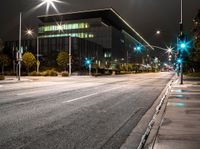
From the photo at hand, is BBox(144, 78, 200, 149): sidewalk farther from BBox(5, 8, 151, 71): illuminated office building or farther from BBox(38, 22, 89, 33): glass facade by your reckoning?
BBox(38, 22, 89, 33): glass facade

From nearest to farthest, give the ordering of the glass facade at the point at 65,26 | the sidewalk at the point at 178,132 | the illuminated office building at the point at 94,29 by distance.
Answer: the sidewalk at the point at 178,132 → the illuminated office building at the point at 94,29 → the glass facade at the point at 65,26

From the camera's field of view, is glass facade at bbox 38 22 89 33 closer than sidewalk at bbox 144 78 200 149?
No

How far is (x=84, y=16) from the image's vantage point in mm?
122438

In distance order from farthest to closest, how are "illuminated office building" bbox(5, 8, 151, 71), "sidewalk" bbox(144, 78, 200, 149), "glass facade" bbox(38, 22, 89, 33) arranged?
"glass facade" bbox(38, 22, 89, 33) < "illuminated office building" bbox(5, 8, 151, 71) < "sidewalk" bbox(144, 78, 200, 149)

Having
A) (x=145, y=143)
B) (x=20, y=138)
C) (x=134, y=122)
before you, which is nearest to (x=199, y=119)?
(x=134, y=122)

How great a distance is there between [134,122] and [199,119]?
2037mm

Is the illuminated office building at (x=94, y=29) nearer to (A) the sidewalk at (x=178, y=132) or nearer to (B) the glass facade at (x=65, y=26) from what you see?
(B) the glass facade at (x=65, y=26)

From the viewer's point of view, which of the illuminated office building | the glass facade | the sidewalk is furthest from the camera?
the glass facade

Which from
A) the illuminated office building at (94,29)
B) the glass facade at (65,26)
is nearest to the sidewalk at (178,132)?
the illuminated office building at (94,29)

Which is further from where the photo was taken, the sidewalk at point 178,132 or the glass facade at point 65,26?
the glass facade at point 65,26

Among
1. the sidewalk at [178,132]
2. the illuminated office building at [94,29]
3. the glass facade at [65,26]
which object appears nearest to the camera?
the sidewalk at [178,132]

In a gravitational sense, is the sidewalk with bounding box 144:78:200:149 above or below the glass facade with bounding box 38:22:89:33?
below

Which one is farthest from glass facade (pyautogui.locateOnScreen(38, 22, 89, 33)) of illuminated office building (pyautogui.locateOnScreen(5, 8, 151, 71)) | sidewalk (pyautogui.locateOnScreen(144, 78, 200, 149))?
sidewalk (pyautogui.locateOnScreen(144, 78, 200, 149))

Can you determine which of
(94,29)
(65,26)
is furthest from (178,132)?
(65,26)
